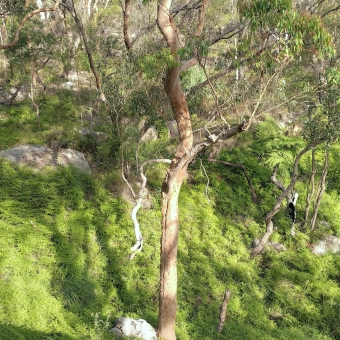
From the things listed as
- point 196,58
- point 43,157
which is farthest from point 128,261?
point 196,58

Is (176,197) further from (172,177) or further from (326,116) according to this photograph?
(326,116)

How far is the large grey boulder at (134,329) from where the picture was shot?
664 cm

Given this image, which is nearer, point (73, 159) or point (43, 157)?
point (43, 157)

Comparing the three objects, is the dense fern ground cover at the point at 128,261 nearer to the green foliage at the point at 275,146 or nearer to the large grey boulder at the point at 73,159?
the green foliage at the point at 275,146

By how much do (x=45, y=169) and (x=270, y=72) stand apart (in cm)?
655

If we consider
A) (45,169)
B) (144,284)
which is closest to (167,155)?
(45,169)

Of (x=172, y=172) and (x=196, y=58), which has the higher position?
(x=196, y=58)

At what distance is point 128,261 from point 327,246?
6.55 meters

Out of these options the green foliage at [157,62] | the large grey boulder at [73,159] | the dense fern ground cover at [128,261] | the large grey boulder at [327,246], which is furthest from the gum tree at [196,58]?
the large grey boulder at [327,246]

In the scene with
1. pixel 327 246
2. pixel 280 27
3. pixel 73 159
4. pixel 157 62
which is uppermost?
pixel 280 27

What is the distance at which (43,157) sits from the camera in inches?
417

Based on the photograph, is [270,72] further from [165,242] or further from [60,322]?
[60,322]

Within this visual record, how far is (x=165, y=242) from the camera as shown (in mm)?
6480

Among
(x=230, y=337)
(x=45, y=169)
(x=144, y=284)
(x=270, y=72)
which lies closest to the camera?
(x=270, y=72)
